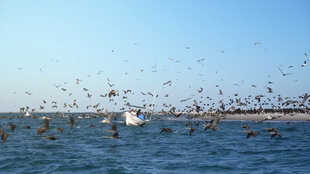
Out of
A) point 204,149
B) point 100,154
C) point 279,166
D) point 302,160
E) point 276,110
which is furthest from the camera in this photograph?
point 276,110

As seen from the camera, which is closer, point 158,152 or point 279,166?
point 279,166

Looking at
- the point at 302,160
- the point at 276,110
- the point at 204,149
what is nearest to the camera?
the point at 302,160

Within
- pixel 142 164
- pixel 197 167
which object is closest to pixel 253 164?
pixel 197 167

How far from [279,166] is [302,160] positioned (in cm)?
310

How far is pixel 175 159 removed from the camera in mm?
24047

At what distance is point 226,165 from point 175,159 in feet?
11.8

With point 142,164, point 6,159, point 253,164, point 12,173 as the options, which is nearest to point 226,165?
point 253,164

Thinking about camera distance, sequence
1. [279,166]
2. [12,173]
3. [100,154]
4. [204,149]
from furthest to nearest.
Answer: [204,149], [100,154], [279,166], [12,173]

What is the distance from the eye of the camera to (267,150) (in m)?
29.1

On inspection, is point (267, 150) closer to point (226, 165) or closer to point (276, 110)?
point (226, 165)

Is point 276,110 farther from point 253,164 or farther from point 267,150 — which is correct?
point 253,164

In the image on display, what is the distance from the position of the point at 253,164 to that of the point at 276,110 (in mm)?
100647

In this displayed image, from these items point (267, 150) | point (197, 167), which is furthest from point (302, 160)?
point (197, 167)

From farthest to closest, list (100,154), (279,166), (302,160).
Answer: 1. (100,154)
2. (302,160)
3. (279,166)
